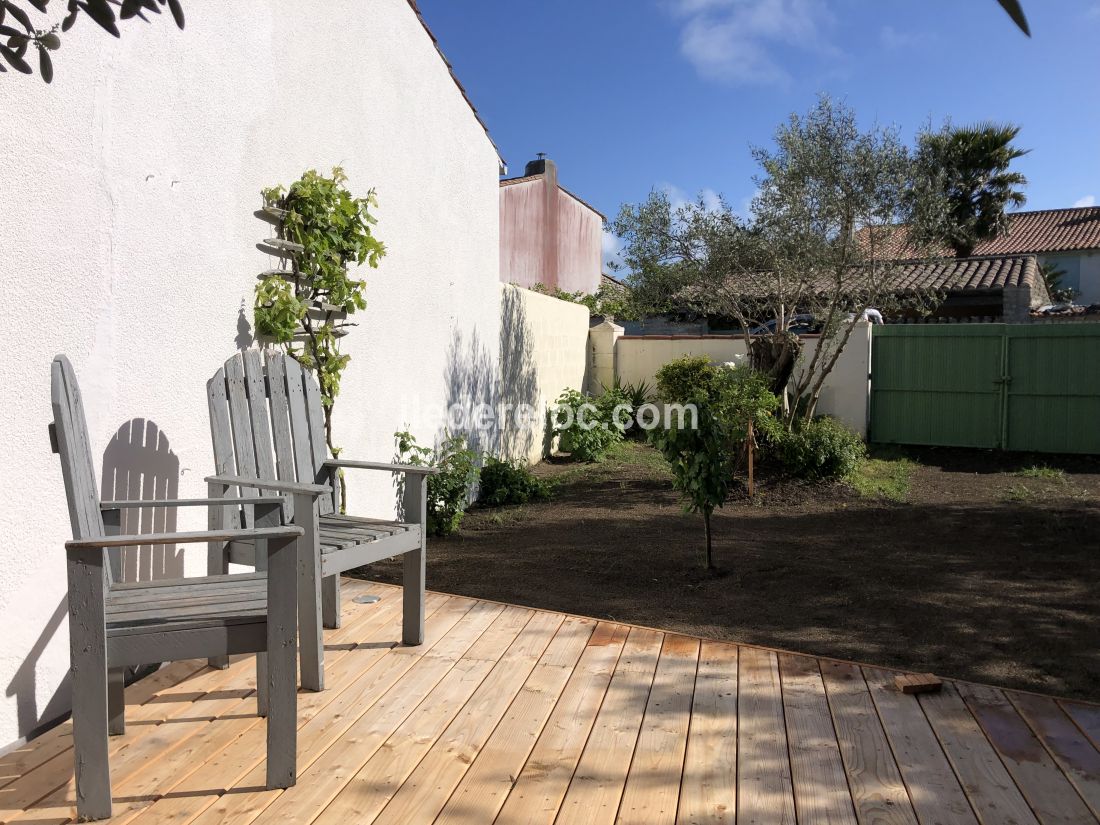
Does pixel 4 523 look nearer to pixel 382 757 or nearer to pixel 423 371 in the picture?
pixel 382 757

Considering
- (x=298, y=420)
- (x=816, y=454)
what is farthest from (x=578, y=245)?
(x=298, y=420)

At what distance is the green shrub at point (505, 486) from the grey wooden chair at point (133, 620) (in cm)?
468

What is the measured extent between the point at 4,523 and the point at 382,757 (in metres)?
1.30

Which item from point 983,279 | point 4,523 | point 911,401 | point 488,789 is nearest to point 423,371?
point 4,523

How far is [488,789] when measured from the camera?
2188 millimetres

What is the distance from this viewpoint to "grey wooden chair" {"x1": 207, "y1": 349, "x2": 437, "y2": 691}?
2.72m

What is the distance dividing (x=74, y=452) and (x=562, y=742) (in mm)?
1627

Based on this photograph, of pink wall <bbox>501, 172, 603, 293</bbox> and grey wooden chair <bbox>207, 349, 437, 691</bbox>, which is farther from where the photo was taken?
pink wall <bbox>501, 172, 603, 293</bbox>

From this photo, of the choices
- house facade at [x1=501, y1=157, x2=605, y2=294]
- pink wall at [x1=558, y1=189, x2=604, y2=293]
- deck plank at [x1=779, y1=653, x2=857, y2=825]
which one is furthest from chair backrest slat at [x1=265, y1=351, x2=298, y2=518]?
pink wall at [x1=558, y1=189, x2=604, y2=293]

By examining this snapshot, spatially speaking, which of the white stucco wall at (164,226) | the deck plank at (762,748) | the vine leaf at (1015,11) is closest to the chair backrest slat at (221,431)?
the white stucco wall at (164,226)

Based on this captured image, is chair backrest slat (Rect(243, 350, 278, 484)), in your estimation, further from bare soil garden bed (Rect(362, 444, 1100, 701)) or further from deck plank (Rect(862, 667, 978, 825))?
deck plank (Rect(862, 667, 978, 825))

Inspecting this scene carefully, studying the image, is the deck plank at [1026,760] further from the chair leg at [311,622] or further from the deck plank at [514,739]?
the chair leg at [311,622]

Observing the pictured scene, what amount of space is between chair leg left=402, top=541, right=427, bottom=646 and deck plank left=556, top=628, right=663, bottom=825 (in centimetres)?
83

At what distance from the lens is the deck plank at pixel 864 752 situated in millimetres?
2100
